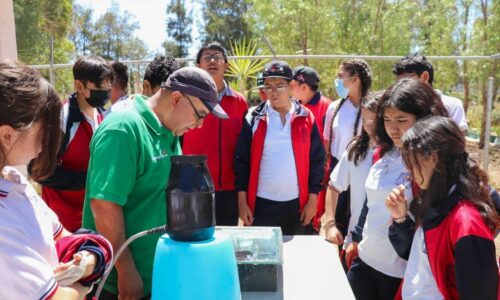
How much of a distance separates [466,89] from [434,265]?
11.7 meters

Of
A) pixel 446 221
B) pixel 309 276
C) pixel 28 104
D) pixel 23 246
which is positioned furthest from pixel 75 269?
pixel 446 221

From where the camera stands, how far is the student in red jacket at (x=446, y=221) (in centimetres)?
133

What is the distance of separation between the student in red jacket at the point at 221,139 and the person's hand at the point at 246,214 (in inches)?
8.6

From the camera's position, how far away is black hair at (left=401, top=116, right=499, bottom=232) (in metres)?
1.47

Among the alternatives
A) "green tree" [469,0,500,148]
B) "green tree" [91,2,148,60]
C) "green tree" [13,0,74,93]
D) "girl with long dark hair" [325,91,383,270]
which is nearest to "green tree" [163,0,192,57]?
"green tree" [91,2,148,60]

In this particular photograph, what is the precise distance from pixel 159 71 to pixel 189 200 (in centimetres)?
186

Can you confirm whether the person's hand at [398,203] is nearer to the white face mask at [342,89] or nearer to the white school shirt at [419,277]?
the white school shirt at [419,277]

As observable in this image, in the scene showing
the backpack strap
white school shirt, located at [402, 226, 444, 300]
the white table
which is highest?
the backpack strap

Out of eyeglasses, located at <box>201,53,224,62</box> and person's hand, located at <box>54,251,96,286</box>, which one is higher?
eyeglasses, located at <box>201,53,224,62</box>

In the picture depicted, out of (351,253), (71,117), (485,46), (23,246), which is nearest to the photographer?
(23,246)

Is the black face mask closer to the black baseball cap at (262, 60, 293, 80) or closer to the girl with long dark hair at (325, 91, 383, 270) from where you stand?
the black baseball cap at (262, 60, 293, 80)

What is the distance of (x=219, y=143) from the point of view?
118 inches

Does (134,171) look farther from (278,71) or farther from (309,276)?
(278,71)

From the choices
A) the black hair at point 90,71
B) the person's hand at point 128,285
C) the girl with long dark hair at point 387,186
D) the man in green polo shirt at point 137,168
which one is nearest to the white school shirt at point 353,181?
the girl with long dark hair at point 387,186
